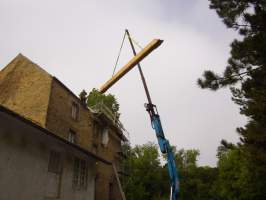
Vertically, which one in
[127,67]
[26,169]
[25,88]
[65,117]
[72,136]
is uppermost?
[25,88]

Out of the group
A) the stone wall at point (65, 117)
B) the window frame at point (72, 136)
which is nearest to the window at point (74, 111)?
the stone wall at point (65, 117)

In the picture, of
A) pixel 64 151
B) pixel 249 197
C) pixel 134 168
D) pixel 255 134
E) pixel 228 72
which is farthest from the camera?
pixel 134 168

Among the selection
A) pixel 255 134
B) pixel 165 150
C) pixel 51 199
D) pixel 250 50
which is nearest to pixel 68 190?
pixel 51 199

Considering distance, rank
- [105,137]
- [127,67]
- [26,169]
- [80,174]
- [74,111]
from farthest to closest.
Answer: [105,137]
[74,111]
[80,174]
[127,67]
[26,169]

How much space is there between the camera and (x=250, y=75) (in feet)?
41.2

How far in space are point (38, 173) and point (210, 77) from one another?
8741 mm

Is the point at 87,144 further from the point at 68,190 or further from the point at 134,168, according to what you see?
the point at 134,168

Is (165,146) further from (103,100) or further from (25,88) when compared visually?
(103,100)

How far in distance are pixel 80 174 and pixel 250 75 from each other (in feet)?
35.2

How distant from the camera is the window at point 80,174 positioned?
16586mm

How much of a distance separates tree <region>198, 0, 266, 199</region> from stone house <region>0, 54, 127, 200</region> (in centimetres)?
792

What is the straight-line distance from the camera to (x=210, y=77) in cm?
1330

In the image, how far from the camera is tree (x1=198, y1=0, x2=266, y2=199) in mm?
11594

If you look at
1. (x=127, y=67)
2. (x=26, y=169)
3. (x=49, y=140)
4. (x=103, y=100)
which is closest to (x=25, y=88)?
(x=49, y=140)
